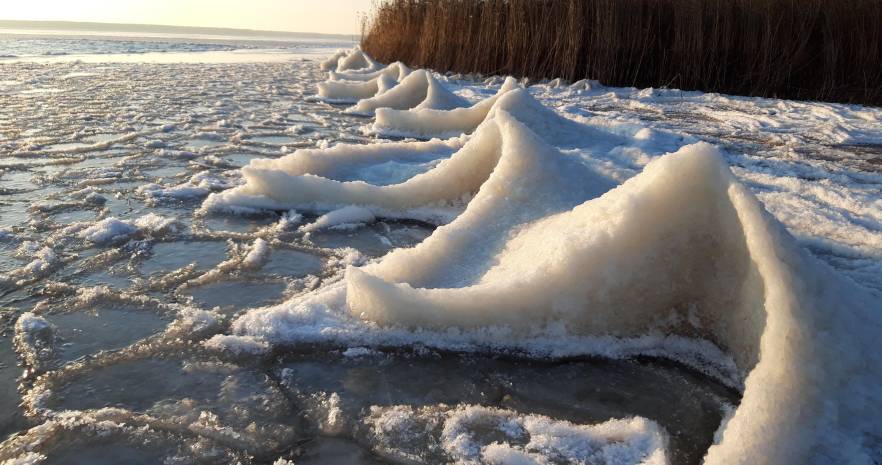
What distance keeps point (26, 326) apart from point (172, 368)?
1.94 ft

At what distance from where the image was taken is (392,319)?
1.71 meters

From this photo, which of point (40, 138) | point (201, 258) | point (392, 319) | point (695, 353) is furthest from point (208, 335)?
point (40, 138)

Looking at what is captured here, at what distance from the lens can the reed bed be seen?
7676 millimetres

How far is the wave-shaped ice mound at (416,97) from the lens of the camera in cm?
593

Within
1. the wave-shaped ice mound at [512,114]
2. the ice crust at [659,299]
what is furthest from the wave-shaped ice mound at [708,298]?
the wave-shaped ice mound at [512,114]

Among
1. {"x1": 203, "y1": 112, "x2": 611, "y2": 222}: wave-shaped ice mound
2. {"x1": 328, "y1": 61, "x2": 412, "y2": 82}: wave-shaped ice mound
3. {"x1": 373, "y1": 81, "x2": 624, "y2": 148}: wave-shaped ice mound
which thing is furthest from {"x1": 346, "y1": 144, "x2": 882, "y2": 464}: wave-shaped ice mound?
{"x1": 328, "y1": 61, "x2": 412, "y2": 82}: wave-shaped ice mound

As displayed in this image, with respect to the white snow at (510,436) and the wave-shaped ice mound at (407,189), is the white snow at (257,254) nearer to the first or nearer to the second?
the wave-shaped ice mound at (407,189)

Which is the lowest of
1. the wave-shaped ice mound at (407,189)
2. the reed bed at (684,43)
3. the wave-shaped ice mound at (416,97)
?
the wave-shaped ice mound at (407,189)

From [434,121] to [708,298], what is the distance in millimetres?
3916

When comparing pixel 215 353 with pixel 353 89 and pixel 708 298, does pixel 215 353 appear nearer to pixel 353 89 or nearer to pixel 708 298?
pixel 708 298

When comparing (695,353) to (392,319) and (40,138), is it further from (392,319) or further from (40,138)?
(40,138)

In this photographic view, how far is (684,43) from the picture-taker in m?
8.61

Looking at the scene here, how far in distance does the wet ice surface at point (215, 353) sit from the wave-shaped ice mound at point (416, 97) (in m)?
2.30

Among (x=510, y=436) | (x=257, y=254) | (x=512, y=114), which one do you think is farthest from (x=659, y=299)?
(x=512, y=114)
